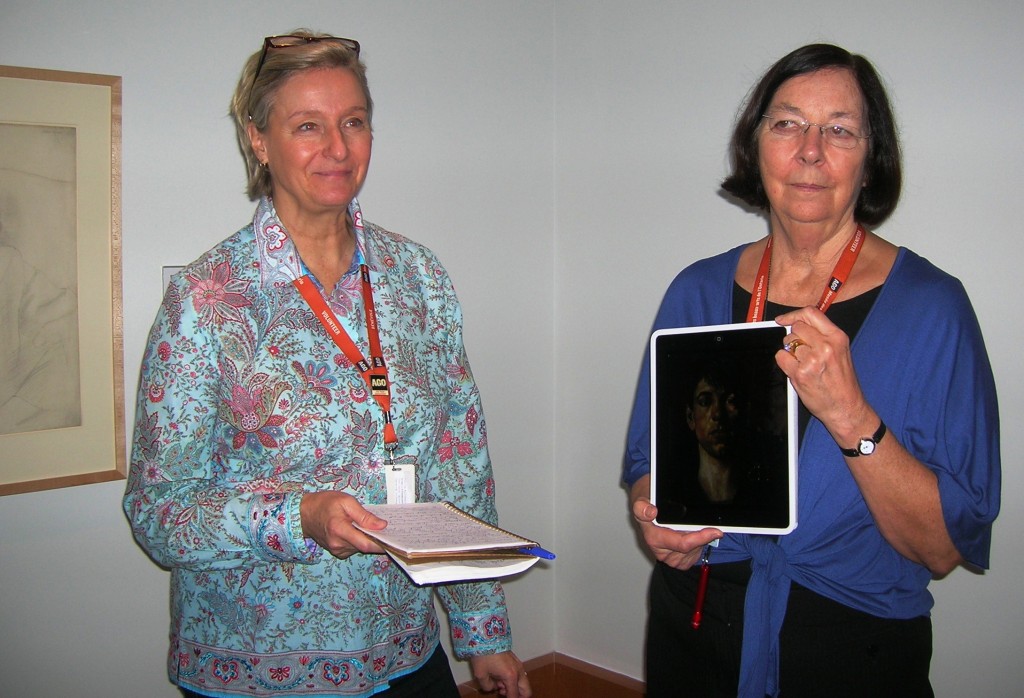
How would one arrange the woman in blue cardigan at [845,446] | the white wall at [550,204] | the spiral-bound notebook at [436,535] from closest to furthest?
the spiral-bound notebook at [436,535] → the woman in blue cardigan at [845,446] → the white wall at [550,204]

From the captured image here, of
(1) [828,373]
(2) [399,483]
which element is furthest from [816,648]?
(2) [399,483]

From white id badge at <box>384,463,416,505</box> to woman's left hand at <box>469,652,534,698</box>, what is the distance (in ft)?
1.32

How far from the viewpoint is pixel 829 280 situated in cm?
145

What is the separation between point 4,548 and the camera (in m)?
2.01

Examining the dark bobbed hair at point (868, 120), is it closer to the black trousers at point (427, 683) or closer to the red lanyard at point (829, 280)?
the red lanyard at point (829, 280)

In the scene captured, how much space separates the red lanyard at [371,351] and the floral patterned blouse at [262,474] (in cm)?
1

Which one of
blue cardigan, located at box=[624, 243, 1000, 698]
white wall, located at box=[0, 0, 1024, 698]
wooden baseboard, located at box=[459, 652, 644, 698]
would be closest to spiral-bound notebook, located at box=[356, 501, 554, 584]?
blue cardigan, located at box=[624, 243, 1000, 698]

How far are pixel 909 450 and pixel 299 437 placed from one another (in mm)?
987

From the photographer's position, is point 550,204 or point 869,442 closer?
point 869,442

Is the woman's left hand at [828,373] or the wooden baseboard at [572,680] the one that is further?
the wooden baseboard at [572,680]

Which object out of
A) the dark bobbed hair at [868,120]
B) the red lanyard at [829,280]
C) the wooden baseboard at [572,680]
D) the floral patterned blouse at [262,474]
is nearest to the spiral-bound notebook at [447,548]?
the floral patterned blouse at [262,474]

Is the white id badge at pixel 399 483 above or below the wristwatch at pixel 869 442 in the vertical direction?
below

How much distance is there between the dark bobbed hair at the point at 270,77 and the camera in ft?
5.10

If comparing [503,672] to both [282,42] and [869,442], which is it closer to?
[869,442]
